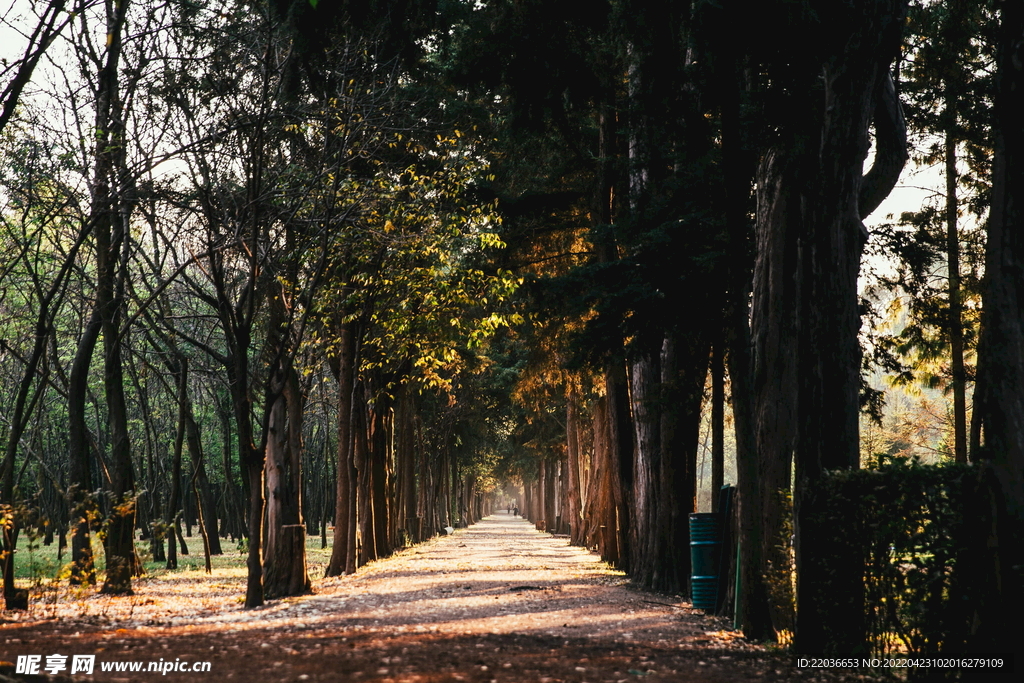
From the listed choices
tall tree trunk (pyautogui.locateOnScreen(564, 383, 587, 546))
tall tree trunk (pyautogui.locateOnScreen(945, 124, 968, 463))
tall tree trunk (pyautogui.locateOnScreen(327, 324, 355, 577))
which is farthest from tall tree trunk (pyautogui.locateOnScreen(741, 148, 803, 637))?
tall tree trunk (pyautogui.locateOnScreen(564, 383, 587, 546))

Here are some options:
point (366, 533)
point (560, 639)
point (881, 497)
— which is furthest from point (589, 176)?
point (881, 497)

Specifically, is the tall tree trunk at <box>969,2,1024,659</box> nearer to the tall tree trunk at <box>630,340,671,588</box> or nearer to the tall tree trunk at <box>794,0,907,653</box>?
the tall tree trunk at <box>794,0,907,653</box>

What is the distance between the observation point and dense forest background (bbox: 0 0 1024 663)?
750 cm

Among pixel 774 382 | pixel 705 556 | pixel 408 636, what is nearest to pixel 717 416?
pixel 705 556

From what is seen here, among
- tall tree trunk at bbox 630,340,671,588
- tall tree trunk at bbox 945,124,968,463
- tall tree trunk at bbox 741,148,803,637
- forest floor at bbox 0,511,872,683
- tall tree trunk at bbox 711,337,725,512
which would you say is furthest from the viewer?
tall tree trunk at bbox 945,124,968,463

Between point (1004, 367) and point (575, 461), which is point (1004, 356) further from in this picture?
point (575, 461)

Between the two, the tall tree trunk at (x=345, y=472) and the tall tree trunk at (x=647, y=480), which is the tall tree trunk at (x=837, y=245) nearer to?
the tall tree trunk at (x=647, y=480)

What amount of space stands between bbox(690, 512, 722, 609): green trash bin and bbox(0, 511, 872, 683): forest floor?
0.34 metres

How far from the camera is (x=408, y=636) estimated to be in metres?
9.41

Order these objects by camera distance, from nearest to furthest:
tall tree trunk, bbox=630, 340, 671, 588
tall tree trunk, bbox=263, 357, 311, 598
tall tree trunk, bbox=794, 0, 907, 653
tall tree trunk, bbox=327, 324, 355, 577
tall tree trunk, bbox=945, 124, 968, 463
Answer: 1. tall tree trunk, bbox=794, 0, 907, 653
2. tall tree trunk, bbox=263, 357, 311, 598
3. tall tree trunk, bbox=630, 340, 671, 588
4. tall tree trunk, bbox=945, 124, 968, 463
5. tall tree trunk, bbox=327, 324, 355, 577

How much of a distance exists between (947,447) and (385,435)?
18.4 m

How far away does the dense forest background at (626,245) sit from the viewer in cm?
750

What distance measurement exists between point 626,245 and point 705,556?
4.44 m

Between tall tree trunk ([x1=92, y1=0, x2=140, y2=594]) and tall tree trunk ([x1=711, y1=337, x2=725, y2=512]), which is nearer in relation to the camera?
tall tree trunk ([x1=711, y1=337, x2=725, y2=512])
